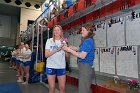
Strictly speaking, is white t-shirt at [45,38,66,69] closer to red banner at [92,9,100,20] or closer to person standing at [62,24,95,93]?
person standing at [62,24,95,93]

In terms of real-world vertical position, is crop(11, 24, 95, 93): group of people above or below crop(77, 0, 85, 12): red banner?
below

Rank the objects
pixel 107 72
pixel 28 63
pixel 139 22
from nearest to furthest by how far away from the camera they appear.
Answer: pixel 139 22 < pixel 107 72 < pixel 28 63

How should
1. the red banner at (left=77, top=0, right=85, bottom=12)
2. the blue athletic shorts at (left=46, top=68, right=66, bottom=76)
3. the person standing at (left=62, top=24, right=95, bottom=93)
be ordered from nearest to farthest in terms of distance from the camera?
1. the person standing at (left=62, top=24, right=95, bottom=93)
2. the blue athletic shorts at (left=46, top=68, right=66, bottom=76)
3. the red banner at (left=77, top=0, right=85, bottom=12)

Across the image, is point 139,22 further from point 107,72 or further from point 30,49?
point 30,49

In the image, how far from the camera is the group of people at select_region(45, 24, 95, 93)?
2.55 m

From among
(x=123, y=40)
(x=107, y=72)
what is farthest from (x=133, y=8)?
(x=107, y=72)

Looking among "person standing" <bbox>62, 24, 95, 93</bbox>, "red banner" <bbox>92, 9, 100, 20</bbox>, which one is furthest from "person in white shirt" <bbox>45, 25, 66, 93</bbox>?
"red banner" <bbox>92, 9, 100, 20</bbox>

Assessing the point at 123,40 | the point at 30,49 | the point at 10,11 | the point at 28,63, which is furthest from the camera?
the point at 10,11

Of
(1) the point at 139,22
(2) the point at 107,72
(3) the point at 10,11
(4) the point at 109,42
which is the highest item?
(3) the point at 10,11

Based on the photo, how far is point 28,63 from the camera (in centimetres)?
640

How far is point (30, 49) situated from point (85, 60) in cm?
485

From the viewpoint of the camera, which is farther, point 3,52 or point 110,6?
point 3,52

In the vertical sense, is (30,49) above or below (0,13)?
below

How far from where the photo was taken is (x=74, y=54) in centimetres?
252
